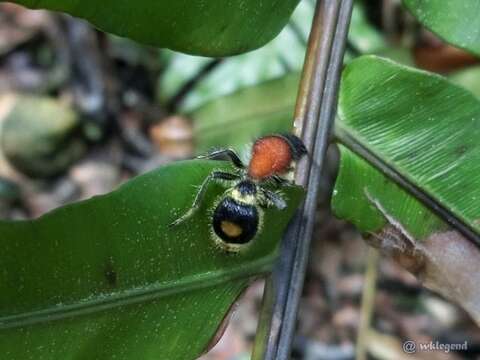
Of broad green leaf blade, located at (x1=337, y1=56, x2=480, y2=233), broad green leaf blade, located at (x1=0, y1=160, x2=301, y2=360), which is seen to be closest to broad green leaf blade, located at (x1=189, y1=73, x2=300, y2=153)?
broad green leaf blade, located at (x1=337, y1=56, x2=480, y2=233)

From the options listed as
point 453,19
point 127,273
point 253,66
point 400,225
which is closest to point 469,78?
point 253,66

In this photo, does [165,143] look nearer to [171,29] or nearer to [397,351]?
[397,351]

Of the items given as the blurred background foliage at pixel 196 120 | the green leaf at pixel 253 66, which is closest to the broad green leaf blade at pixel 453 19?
the blurred background foliage at pixel 196 120

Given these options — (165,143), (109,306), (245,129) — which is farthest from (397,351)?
(109,306)

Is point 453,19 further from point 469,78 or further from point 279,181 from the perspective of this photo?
point 469,78

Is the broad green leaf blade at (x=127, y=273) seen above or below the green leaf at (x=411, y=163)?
below

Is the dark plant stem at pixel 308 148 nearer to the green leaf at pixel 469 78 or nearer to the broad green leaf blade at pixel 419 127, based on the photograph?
the broad green leaf blade at pixel 419 127
